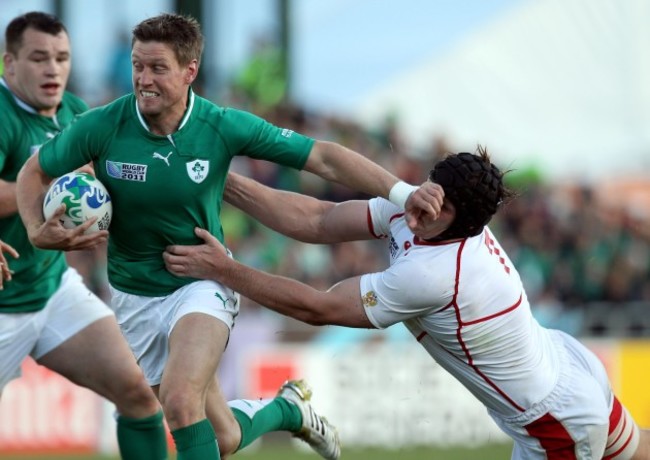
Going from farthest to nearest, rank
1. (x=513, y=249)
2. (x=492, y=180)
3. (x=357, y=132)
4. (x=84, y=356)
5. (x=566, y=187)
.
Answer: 1. (x=566, y=187)
2. (x=357, y=132)
3. (x=513, y=249)
4. (x=84, y=356)
5. (x=492, y=180)

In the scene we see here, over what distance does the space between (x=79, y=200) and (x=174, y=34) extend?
3.19ft

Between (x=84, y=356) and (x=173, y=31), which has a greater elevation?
(x=173, y=31)

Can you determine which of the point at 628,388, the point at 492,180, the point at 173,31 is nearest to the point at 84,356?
the point at 173,31

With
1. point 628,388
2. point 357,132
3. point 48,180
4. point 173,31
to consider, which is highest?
point 173,31

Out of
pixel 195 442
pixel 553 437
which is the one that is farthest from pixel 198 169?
pixel 553 437

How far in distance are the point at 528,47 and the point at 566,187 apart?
603cm

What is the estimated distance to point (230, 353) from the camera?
13438 millimetres

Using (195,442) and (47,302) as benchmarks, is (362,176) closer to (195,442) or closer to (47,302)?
(195,442)

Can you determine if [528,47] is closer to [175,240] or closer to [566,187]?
[566,187]

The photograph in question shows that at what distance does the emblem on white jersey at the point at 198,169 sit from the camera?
6.39 metres

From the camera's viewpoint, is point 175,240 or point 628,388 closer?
point 175,240

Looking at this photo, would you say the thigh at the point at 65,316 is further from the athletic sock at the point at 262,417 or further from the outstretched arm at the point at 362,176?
the outstretched arm at the point at 362,176

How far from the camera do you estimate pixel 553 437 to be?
6500 mm

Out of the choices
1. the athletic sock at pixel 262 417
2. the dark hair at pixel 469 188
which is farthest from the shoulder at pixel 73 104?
the dark hair at pixel 469 188
